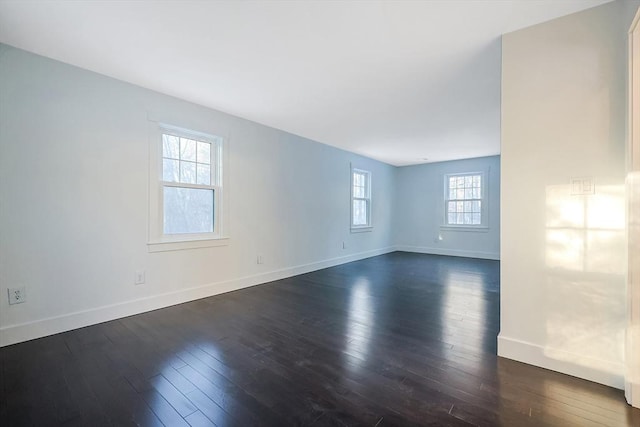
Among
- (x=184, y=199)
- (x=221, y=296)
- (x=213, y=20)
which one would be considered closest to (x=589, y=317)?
(x=213, y=20)

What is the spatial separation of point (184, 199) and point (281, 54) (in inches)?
80.3

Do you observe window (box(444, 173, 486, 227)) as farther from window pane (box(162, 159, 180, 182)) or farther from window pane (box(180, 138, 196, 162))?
window pane (box(162, 159, 180, 182))

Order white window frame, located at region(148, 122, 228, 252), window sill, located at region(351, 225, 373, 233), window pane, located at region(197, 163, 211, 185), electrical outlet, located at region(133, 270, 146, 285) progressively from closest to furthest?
1. electrical outlet, located at region(133, 270, 146, 285)
2. white window frame, located at region(148, 122, 228, 252)
3. window pane, located at region(197, 163, 211, 185)
4. window sill, located at region(351, 225, 373, 233)

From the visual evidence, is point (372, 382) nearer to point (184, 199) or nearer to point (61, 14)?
point (184, 199)

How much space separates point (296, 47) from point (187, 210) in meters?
2.26

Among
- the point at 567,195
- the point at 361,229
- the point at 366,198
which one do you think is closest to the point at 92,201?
the point at 567,195

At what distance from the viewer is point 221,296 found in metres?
3.50

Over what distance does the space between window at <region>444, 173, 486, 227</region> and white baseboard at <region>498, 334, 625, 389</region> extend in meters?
5.15

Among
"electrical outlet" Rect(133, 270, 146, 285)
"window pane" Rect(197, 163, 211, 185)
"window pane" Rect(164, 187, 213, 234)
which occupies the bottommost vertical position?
"electrical outlet" Rect(133, 270, 146, 285)

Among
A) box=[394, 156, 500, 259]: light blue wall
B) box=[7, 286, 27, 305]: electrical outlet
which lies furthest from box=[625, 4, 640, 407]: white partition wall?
box=[394, 156, 500, 259]: light blue wall

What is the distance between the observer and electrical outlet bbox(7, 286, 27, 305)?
87.3 inches

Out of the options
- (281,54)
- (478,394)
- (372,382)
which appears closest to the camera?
(478,394)

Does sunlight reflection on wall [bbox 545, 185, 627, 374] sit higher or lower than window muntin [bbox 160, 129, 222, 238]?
lower

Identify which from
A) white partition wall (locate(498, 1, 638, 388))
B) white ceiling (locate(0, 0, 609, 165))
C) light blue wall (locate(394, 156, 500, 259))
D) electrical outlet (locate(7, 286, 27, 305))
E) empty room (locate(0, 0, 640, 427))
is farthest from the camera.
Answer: light blue wall (locate(394, 156, 500, 259))
